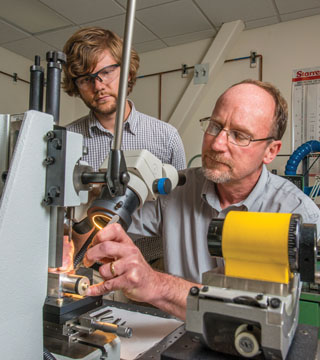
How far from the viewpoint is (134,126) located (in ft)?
5.59

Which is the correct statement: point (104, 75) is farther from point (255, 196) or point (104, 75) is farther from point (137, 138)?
point (255, 196)

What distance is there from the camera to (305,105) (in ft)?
9.91

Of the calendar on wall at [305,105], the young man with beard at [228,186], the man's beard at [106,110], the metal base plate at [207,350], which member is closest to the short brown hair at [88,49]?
the man's beard at [106,110]

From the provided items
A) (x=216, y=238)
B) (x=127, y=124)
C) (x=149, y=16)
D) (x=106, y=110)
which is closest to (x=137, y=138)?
(x=127, y=124)

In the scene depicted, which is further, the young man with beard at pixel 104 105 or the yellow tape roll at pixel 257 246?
the young man with beard at pixel 104 105

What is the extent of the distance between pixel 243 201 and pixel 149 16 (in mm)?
2360

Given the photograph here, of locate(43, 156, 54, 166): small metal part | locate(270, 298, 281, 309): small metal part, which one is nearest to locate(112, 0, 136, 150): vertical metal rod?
locate(43, 156, 54, 166): small metal part

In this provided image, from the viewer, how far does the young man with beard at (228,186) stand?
3.85 ft

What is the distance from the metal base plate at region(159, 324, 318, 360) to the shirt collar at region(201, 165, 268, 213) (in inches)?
25.3

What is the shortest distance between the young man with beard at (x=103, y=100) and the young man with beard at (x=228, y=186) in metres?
0.42

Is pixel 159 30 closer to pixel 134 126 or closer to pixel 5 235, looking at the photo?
pixel 134 126

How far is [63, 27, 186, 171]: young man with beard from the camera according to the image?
5.23 feet

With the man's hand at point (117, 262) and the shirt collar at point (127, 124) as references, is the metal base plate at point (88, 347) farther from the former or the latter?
the shirt collar at point (127, 124)

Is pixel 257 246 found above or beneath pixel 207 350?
above
